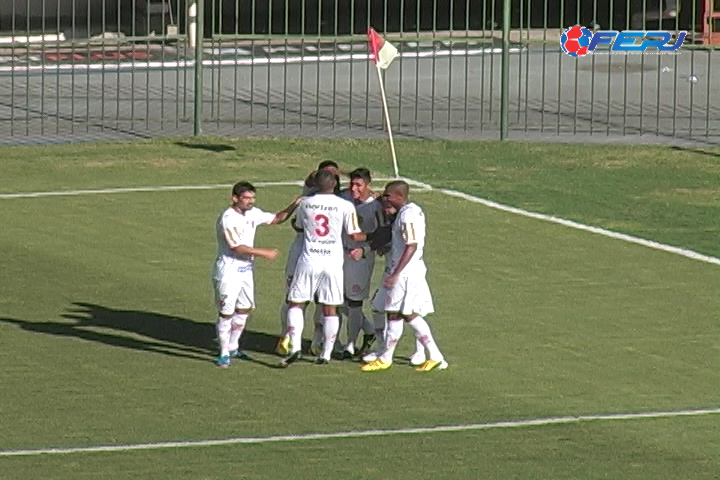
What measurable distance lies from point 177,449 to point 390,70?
24.5 m

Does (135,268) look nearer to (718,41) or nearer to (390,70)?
(390,70)

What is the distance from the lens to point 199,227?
22.5 m

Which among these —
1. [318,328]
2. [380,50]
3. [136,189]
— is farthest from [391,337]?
[136,189]

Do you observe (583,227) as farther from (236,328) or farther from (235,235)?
(235,235)

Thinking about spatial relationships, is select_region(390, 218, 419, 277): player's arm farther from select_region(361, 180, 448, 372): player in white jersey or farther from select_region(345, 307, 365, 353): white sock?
select_region(345, 307, 365, 353): white sock

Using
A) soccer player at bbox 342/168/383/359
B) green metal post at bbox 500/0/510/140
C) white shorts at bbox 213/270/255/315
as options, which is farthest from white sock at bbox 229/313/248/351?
green metal post at bbox 500/0/510/140

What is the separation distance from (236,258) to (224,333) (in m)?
0.62

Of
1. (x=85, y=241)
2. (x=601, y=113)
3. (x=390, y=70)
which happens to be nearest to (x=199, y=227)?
(x=85, y=241)

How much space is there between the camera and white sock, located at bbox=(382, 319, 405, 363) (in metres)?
15.6

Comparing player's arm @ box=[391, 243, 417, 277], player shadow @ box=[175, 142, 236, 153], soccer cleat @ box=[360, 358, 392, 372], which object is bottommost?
soccer cleat @ box=[360, 358, 392, 372]

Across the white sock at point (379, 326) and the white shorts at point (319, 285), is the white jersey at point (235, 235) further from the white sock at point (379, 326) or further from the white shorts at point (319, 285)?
the white sock at point (379, 326)

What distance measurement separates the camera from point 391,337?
1570 centimetres

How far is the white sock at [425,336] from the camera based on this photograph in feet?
51.3

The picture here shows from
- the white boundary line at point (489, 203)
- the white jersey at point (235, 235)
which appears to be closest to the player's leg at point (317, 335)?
the white jersey at point (235, 235)
